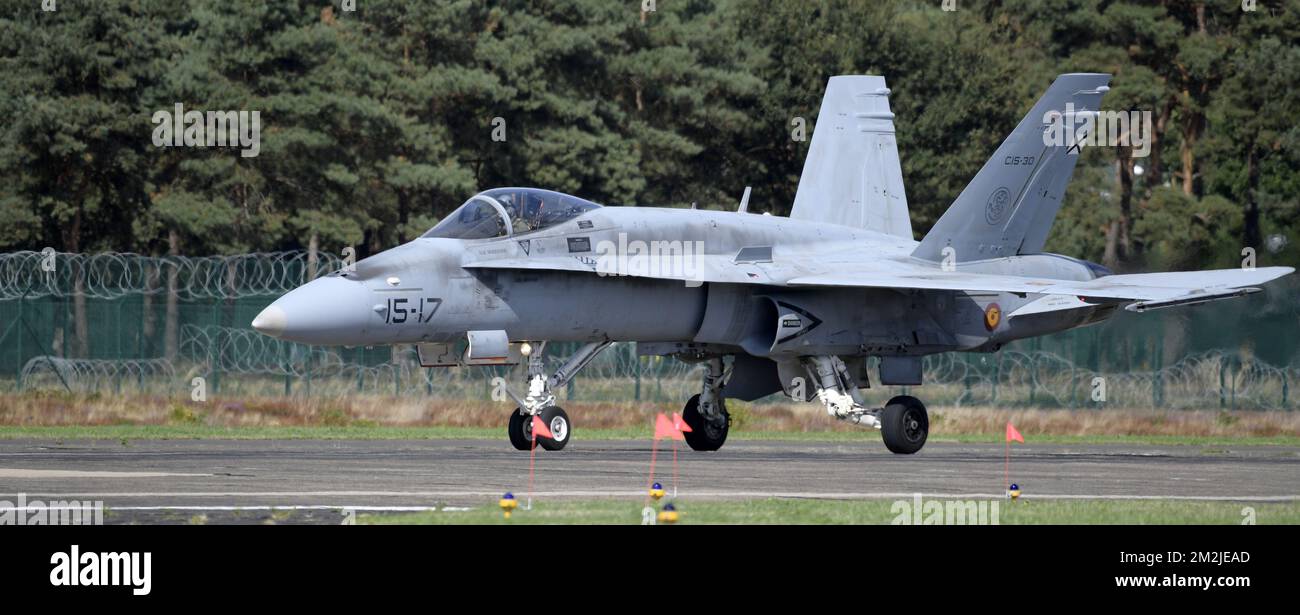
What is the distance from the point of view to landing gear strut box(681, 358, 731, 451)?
21953mm

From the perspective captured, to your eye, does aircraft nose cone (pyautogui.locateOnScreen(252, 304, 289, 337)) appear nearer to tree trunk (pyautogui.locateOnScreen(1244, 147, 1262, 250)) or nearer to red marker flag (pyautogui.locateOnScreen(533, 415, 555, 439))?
red marker flag (pyautogui.locateOnScreen(533, 415, 555, 439))

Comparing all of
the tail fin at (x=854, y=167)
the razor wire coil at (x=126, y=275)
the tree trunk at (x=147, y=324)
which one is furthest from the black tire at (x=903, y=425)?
the tree trunk at (x=147, y=324)

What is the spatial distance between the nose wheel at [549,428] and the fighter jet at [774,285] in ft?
0.07

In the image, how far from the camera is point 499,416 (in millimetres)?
29984

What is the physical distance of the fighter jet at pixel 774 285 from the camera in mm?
18312

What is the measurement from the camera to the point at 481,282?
18.5m

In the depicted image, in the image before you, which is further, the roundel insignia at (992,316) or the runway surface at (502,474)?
the roundel insignia at (992,316)

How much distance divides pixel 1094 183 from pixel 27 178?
38268mm

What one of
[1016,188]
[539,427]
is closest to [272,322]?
[539,427]

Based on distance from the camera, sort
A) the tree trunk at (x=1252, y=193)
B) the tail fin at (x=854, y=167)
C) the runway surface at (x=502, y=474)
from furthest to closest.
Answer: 1. the tree trunk at (x=1252, y=193)
2. the tail fin at (x=854, y=167)
3. the runway surface at (x=502, y=474)

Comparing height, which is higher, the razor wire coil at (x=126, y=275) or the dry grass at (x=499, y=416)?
the razor wire coil at (x=126, y=275)

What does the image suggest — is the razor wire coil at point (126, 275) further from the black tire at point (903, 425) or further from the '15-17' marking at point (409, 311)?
the black tire at point (903, 425)

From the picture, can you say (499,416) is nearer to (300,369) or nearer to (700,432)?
(300,369)

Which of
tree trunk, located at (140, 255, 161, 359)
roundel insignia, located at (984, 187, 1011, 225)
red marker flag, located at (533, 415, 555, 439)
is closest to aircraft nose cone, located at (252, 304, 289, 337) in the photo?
red marker flag, located at (533, 415, 555, 439)
